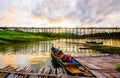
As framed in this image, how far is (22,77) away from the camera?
11492 mm

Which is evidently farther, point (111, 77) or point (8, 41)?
point (8, 41)

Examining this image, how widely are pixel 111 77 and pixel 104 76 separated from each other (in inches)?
16.1

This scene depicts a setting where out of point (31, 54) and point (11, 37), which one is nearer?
point (31, 54)

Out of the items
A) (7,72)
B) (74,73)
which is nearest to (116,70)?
(74,73)

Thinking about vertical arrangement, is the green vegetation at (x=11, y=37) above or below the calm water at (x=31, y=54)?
above

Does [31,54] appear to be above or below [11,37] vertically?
below

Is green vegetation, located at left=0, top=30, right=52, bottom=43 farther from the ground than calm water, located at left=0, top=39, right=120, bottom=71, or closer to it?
farther from the ground

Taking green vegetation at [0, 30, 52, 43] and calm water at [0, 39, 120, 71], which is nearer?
calm water at [0, 39, 120, 71]

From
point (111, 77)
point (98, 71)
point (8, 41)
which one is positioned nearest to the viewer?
point (111, 77)

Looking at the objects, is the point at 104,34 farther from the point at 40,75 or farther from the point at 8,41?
the point at 40,75

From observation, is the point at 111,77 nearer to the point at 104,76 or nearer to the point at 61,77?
the point at 104,76

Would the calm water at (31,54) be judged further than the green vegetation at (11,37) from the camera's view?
No

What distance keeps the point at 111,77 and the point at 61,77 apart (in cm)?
269

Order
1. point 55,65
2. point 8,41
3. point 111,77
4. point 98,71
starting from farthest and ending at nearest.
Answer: point 8,41 < point 55,65 < point 98,71 < point 111,77
